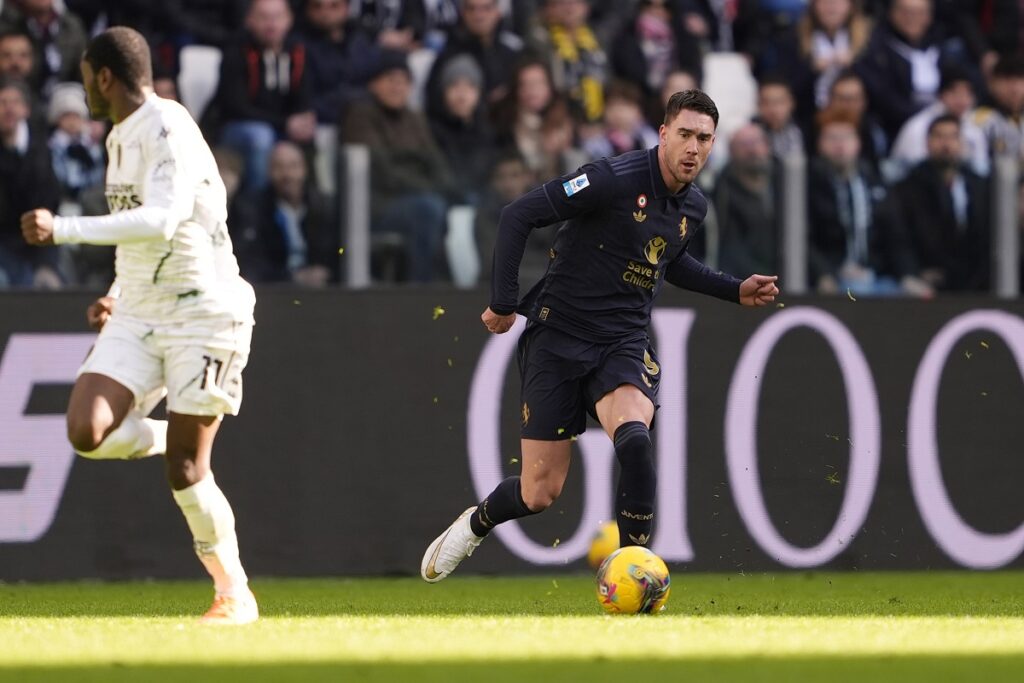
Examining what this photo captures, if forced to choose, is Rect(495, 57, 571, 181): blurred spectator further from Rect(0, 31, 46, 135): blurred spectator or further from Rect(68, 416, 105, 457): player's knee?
Rect(68, 416, 105, 457): player's knee

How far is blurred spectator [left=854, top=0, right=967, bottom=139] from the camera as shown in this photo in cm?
1328

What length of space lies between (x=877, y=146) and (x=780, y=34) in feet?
4.67

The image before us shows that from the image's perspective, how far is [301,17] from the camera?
12586 mm

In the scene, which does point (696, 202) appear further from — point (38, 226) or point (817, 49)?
point (817, 49)

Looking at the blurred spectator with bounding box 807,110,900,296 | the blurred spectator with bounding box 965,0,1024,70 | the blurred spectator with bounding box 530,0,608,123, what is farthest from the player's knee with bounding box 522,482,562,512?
the blurred spectator with bounding box 965,0,1024,70

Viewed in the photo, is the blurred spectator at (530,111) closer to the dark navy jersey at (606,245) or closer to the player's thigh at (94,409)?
the dark navy jersey at (606,245)

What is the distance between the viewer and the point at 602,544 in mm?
9656

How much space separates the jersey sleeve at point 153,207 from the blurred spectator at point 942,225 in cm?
551

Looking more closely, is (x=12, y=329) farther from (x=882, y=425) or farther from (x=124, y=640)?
(x=882, y=425)

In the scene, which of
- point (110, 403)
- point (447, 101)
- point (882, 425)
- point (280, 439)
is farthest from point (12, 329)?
point (882, 425)

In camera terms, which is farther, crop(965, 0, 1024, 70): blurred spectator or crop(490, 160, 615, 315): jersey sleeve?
crop(965, 0, 1024, 70): blurred spectator

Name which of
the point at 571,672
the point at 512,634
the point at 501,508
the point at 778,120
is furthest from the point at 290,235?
the point at 571,672

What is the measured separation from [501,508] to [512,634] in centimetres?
140

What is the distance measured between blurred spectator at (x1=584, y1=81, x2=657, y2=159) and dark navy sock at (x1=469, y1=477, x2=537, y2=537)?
4.54 meters
